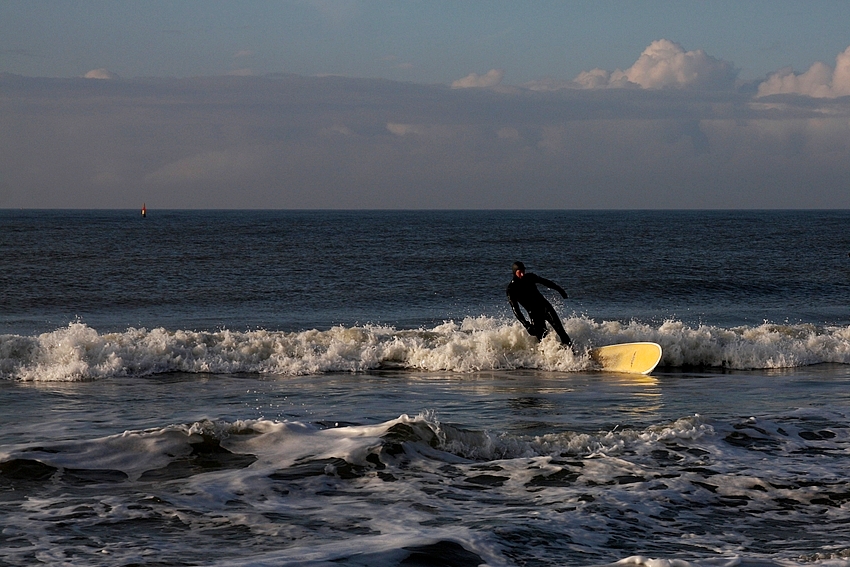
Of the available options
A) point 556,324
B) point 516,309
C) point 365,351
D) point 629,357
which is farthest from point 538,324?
point 365,351

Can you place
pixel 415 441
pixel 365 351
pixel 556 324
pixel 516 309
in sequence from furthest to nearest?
1. pixel 365 351
2. pixel 556 324
3. pixel 516 309
4. pixel 415 441

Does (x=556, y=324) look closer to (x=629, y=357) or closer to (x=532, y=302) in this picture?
(x=532, y=302)

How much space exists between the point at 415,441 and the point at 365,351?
7.93 metres

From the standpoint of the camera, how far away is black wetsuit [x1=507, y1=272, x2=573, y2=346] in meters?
16.5

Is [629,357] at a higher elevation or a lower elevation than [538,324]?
lower

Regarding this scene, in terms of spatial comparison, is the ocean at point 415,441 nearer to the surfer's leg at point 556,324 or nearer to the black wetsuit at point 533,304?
the surfer's leg at point 556,324

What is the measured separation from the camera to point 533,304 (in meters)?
17.0

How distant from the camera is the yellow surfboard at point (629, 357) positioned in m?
16.7

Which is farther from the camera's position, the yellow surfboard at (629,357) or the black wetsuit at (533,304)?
the yellow surfboard at (629,357)

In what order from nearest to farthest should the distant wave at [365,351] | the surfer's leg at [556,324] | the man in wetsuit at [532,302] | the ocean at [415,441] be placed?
the ocean at [415,441] → the man in wetsuit at [532,302] → the distant wave at [365,351] → the surfer's leg at [556,324]

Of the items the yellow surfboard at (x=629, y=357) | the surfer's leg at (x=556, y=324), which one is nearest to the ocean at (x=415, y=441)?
the yellow surfboard at (x=629, y=357)

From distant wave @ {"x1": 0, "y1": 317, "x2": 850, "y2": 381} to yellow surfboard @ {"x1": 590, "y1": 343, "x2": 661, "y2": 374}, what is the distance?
0.93 ft

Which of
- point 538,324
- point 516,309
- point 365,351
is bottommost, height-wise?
point 365,351

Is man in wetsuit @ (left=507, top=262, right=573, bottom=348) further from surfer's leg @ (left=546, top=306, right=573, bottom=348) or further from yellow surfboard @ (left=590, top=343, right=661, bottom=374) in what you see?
yellow surfboard @ (left=590, top=343, right=661, bottom=374)
